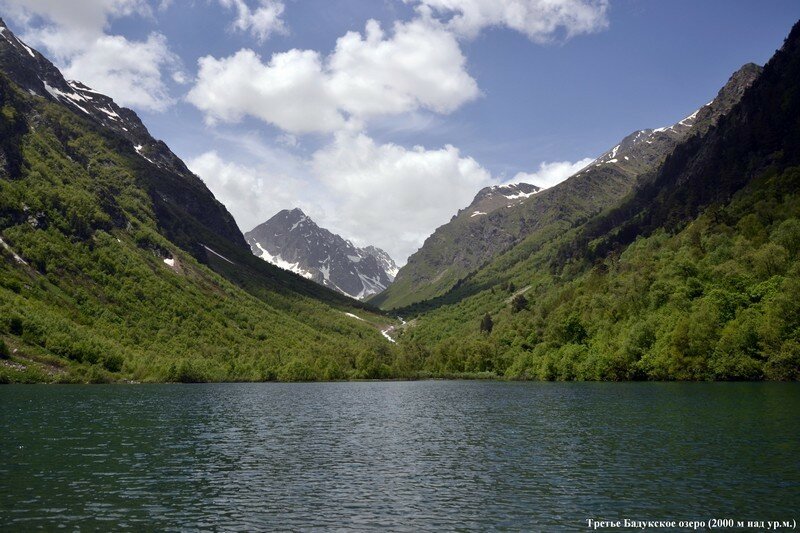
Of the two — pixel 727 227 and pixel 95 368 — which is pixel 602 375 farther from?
pixel 95 368

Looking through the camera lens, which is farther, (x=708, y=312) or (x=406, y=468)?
(x=708, y=312)

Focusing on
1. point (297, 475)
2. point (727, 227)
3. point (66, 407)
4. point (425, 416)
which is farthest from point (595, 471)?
point (727, 227)

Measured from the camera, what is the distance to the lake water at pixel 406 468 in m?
31.4

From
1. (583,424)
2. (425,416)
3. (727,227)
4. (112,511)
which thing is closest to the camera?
(112,511)

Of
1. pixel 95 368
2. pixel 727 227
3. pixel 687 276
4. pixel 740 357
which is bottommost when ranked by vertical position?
pixel 95 368

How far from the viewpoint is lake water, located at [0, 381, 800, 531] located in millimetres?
31406

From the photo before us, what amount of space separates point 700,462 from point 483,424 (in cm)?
3044

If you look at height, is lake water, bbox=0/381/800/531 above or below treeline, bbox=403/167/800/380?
below

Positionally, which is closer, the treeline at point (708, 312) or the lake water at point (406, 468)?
the lake water at point (406, 468)

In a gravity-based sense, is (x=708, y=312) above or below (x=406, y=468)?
above

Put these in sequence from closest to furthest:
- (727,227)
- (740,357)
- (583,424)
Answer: (583,424) → (740,357) → (727,227)

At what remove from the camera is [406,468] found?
4497cm

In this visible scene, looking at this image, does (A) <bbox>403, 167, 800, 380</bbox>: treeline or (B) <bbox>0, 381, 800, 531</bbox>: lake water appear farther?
(A) <bbox>403, 167, 800, 380</bbox>: treeline

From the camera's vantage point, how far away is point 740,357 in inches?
4658
